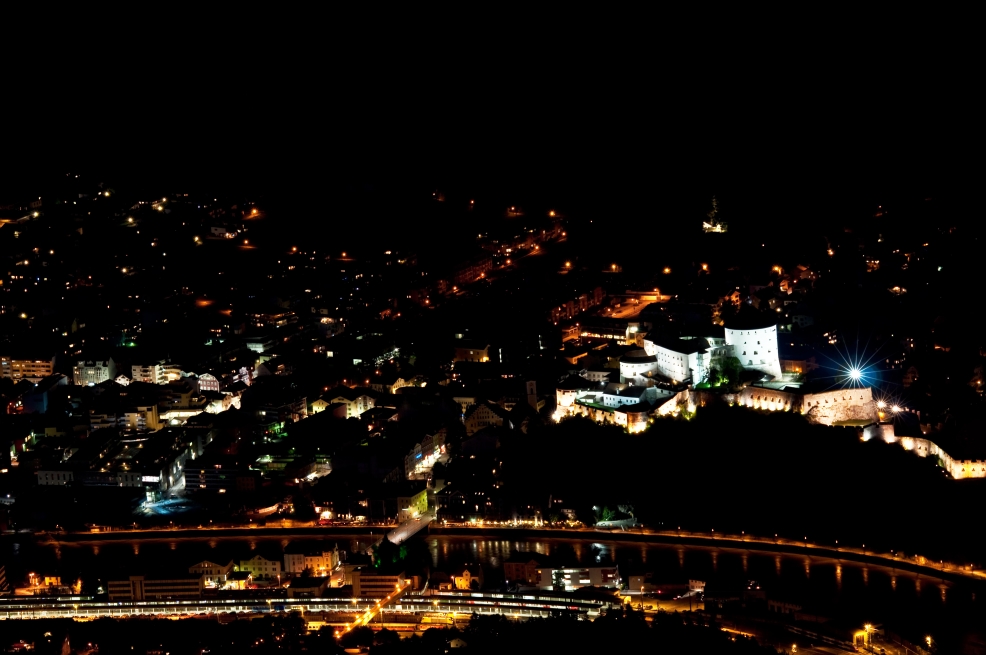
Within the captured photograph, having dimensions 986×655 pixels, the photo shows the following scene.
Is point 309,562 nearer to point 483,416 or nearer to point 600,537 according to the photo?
point 600,537

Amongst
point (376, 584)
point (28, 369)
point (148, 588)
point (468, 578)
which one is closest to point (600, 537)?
point (468, 578)

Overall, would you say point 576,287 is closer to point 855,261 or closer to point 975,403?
point 855,261

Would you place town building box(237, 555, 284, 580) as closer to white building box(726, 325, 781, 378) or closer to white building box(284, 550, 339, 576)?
white building box(284, 550, 339, 576)

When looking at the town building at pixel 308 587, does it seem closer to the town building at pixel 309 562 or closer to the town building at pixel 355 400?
the town building at pixel 309 562

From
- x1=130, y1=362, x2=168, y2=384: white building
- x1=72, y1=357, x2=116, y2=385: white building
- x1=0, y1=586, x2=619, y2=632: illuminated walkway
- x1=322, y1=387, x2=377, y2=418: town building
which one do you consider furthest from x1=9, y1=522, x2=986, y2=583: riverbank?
x1=72, y1=357, x2=116, y2=385: white building

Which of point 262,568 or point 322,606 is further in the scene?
point 262,568

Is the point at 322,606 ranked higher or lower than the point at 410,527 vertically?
lower

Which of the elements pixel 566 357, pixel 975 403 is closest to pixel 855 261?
pixel 566 357

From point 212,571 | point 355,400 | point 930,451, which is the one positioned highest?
point 355,400

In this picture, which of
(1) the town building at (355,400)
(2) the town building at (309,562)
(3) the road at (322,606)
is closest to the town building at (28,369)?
(1) the town building at (355,400)
